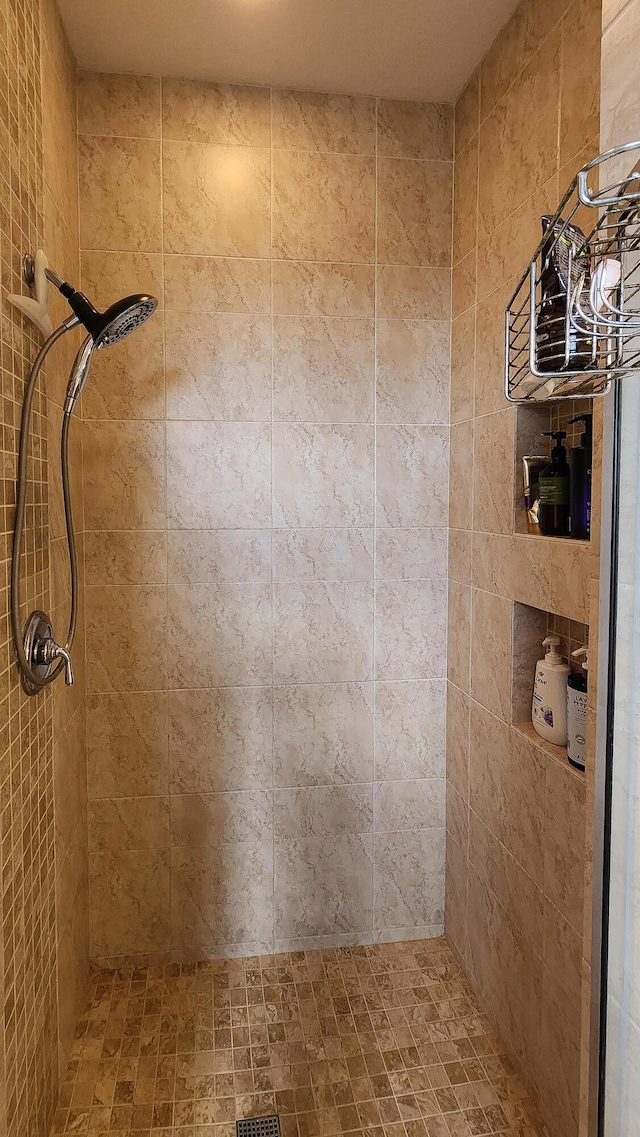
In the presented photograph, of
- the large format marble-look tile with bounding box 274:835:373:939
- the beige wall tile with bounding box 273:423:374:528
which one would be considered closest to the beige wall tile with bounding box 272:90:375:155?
the beige wall tile with bounding box 273:423:374:528

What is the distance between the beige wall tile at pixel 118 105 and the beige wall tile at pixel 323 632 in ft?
4.54

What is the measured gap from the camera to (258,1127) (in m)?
1.54

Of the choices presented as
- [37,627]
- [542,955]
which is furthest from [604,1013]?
[37,627]

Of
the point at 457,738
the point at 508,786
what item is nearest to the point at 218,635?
the point at 457,738

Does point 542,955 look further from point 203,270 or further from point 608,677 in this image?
point 203,270

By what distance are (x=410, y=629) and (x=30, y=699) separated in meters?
1.20

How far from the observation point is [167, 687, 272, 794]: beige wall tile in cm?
209

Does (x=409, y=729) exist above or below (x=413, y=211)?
below

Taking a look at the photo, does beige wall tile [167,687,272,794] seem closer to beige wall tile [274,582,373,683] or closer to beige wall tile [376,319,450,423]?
beige wall tile [274,582,373,683]

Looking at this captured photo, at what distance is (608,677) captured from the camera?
0.76 meters

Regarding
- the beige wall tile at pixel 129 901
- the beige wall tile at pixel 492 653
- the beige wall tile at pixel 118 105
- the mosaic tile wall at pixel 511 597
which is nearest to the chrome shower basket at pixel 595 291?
the mosaic tile wall at pixel 511 597

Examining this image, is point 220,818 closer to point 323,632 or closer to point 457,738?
point 323,632

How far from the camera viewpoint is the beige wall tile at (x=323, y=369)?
6.77ft

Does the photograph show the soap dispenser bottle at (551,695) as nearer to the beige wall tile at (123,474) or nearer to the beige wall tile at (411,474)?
the beige wall tile at (411,474)
